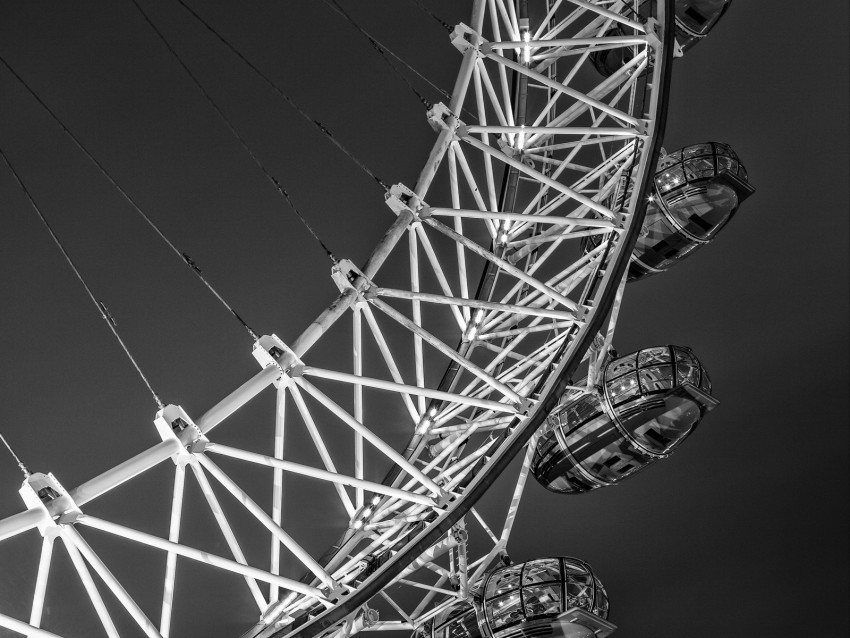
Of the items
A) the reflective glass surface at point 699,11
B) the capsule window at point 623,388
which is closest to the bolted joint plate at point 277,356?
the capsule window at point 623,388

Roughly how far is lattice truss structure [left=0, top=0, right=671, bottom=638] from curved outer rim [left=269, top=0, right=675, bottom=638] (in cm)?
2

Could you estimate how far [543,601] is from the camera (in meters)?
12.3

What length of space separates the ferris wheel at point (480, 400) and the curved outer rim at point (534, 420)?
0.02 metres

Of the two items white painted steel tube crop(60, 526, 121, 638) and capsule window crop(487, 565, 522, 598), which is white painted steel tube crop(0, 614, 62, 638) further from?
capsule window crop(487, 565, 522, 598)

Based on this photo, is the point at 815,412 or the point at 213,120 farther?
the point at 815,412

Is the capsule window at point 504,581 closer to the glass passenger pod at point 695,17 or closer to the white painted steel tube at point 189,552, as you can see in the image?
the white painted steel tube at point 189,552

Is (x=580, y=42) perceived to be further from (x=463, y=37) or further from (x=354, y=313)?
(x=354, y=313)

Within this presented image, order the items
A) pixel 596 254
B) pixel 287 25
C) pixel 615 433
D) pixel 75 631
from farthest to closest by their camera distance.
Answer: pixel 287 25 < pixel 75 631 < pixel 596 254 < pixel 615 433

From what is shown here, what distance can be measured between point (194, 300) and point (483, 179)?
6.52 metres

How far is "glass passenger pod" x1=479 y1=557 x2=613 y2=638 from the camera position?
11977 millimetres

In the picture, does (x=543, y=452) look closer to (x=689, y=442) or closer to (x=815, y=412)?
(x=689, y=442)

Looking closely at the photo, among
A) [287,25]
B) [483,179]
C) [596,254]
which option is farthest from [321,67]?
[596,254]

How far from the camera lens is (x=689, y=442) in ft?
71.7

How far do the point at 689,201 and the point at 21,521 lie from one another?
9.23 meters
